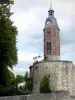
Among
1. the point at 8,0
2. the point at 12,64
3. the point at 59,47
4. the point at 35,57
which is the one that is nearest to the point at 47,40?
the point at 59,47

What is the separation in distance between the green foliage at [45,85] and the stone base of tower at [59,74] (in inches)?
62.6

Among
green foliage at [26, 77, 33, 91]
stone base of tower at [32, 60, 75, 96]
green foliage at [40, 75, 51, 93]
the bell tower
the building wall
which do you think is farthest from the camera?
the bell tower

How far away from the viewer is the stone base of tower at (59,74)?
189ft

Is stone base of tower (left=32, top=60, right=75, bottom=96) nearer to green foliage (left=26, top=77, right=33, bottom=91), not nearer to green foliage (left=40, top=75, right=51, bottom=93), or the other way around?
green foliage (left=26, top=77, right=33, bottom=91)

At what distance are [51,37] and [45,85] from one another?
19.4 meters

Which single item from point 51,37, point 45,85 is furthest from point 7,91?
point 51,37

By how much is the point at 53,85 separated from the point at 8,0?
23362 millimetres

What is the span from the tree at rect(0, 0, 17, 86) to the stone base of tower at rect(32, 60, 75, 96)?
16218 millimetres

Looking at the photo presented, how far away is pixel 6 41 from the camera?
37.7 m

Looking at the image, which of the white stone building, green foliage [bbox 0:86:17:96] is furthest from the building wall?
the white stone building

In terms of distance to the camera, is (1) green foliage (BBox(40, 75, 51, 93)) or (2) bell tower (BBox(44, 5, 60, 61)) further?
(2) bell tower (BBox(44, 5, 60, 61))

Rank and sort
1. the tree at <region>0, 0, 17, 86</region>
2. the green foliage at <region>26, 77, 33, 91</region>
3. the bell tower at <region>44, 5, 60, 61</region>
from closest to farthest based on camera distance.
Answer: the tree at <region>0, 0, 17, 86</region>
the green foliage at <region>26, 77, 33, 91</region>
the bell tower at <region>44, 5, 60, 61</region>

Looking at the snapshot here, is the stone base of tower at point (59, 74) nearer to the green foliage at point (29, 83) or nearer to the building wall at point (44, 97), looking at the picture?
the green foliage at point (29, 83)

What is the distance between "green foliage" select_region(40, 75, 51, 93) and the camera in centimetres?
5235
